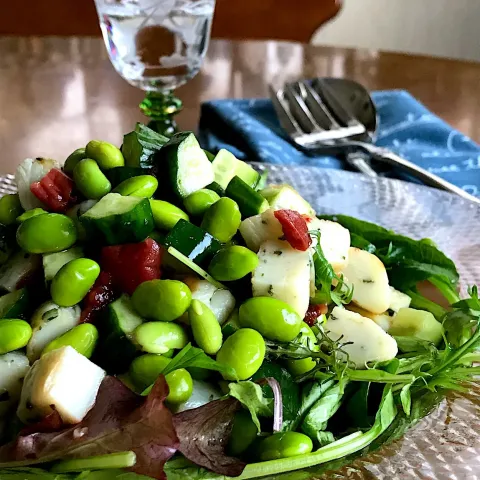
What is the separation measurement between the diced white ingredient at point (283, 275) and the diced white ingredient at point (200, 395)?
16 centimetres

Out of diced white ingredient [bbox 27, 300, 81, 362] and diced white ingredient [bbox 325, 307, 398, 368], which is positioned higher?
diced white ingredient [bbox 27, 300, 81, 362]

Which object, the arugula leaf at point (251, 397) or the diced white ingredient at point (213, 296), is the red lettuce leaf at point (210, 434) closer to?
the arugula leaf at point (251, 397)

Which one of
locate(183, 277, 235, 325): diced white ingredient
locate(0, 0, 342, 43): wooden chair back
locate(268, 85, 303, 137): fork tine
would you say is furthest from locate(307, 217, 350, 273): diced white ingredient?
locate(0, 0, 342, 43): wooden chair back

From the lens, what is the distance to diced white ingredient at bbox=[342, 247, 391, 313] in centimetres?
121

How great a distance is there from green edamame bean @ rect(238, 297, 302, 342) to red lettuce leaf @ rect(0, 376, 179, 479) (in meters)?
0.22

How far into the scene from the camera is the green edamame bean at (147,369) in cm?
96

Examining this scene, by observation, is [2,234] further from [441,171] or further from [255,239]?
[441,171]

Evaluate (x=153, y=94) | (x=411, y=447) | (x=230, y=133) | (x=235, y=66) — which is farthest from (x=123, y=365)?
(x=235, y=66)

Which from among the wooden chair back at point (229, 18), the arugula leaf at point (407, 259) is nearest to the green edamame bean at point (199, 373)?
the arugula leaf at point (407, 259)

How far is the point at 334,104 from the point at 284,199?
3.71 feet

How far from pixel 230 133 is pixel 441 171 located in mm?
633

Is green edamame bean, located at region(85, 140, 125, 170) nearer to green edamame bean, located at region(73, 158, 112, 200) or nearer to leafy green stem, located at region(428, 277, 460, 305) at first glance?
green edamame bean, located at region(73, 158, 112, 200)

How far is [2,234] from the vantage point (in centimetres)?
119

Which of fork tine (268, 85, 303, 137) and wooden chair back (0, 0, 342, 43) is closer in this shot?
fork tine (268, 85, 303, 137)
